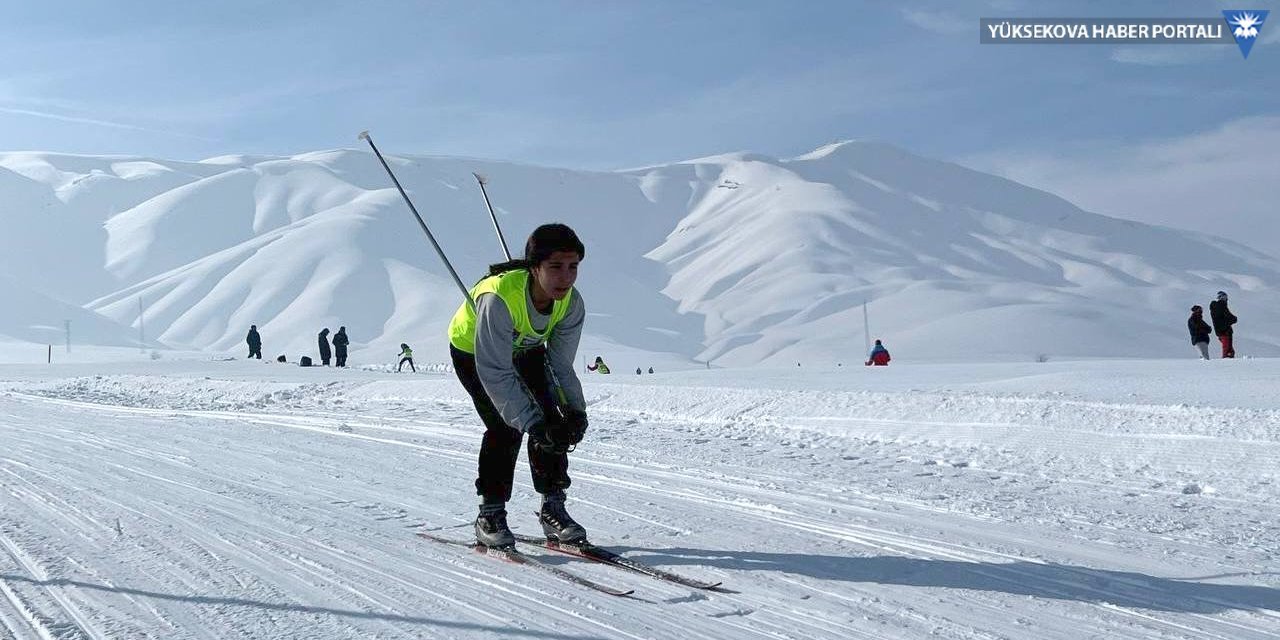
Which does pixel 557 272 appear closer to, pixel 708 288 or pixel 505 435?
pixel 505 435

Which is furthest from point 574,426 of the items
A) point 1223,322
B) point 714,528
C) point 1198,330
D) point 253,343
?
point 253,343

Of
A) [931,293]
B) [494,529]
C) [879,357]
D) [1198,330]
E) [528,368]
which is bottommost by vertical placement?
[494,529]

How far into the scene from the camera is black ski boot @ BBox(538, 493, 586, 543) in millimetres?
5266

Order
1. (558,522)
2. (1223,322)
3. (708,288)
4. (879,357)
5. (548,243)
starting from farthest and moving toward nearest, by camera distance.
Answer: (708,288) < (879,357) < (1223,322) < (558,522) < (548,243)

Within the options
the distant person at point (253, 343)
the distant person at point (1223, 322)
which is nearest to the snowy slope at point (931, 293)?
the distant person at point (253, 343)

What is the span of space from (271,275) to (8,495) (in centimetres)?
15148

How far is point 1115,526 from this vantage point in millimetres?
5848

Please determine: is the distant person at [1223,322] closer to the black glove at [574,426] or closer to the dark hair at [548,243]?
the black glove at [574,426]

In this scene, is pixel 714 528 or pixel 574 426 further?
pixel 714 528

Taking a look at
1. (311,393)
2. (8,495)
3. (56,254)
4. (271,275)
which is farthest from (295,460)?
(56,254)

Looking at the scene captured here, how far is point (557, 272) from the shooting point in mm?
4844

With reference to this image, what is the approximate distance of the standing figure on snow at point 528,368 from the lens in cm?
487

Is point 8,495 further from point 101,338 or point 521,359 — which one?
point 101,338

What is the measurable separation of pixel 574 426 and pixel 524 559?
0.67m
